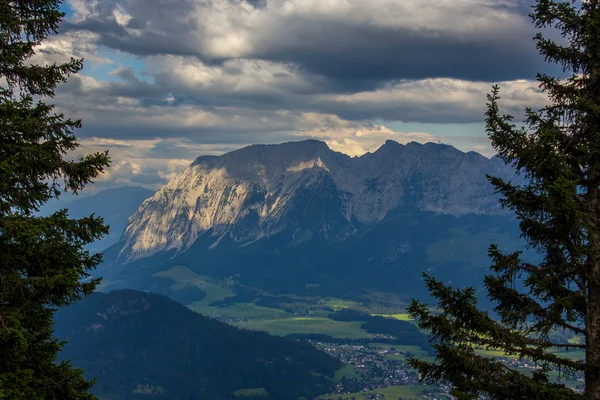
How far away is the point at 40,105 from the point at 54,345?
8.62 meters

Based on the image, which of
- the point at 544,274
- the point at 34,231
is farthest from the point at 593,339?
the point at 34,231

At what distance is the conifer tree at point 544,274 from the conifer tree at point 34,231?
11.7 metres

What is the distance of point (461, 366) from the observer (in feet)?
64.0

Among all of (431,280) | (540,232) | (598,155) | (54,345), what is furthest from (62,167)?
(598,155)

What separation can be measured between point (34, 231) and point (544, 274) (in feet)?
54.7

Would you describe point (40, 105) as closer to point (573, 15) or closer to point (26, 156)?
point (26, 156)

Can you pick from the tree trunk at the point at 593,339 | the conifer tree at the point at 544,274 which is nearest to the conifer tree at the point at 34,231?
the conifer tree at the point at 544,274

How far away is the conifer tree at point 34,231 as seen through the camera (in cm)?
1883

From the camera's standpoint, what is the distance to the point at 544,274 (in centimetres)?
2023

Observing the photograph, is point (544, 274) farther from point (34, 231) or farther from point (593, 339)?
point (34, 231)

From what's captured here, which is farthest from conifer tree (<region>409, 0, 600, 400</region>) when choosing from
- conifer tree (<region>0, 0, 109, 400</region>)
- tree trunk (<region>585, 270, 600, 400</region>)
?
conifer tree (<region>0, 0, 109, 400</region>)

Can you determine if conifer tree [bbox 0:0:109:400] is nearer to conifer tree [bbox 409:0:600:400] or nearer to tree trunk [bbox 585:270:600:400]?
conifer tree [bbox 409:0:600:400]

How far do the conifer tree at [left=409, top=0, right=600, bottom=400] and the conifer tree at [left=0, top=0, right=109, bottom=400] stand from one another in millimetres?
11708

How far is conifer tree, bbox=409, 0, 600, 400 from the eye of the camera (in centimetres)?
1922
